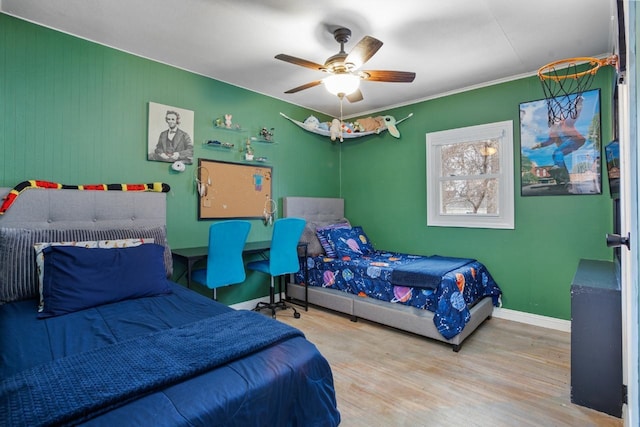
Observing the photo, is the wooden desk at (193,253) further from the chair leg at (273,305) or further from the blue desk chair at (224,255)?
the chair leg at (273,305)

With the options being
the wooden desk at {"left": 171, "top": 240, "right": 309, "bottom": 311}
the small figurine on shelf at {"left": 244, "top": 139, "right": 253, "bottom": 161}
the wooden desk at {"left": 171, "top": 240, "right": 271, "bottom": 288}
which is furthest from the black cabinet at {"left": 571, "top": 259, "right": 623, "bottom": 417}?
the small figurine on shelf at {"left": 244, "top": 139, "right": 253, "bottom": 161}

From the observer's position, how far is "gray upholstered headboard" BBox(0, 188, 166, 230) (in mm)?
2268

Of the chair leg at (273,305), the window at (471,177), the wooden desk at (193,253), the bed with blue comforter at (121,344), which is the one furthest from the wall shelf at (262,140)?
the window at (471,177)

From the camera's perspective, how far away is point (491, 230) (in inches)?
138

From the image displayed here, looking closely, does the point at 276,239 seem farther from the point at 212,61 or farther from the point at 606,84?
the point at 606,84

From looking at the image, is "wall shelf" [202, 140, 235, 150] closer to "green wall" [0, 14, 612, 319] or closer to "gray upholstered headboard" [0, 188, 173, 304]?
"green wall" [0, 14, 612, 319]

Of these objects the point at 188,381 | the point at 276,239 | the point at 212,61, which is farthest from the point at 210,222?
the point at 188,381

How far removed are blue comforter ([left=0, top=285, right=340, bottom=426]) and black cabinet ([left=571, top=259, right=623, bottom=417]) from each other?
1.63m

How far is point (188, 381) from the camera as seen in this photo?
1.12 meters

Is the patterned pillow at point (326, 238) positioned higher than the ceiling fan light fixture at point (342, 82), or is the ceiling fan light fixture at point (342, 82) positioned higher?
the ceiling fan light fixture at point (342, 82)

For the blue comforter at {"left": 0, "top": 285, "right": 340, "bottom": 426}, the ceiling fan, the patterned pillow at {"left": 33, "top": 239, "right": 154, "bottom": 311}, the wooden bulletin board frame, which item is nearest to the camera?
the blue comforter at {"left": 0, "top": 285, "right": 340, "bottom": 426}

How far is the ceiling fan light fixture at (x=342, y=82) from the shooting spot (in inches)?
95.7

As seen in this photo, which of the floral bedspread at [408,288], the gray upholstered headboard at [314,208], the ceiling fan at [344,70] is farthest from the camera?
the gray upholstered headboard at [314,208]

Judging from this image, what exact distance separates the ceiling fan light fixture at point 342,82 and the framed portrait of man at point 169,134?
156 cm
